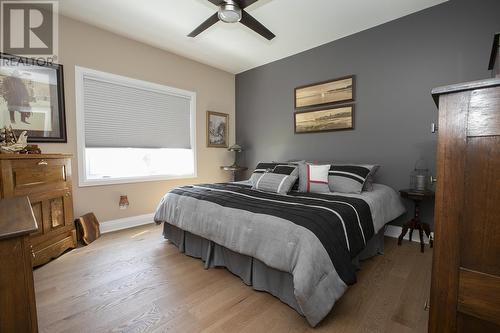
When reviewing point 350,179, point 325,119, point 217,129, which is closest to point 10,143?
point 217,129

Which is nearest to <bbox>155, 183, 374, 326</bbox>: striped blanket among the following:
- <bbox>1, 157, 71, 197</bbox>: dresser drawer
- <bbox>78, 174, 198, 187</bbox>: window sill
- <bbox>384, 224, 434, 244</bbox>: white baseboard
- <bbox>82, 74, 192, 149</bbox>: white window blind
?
<bbox>384, 224, 434, 244</bbox>: white baseboard

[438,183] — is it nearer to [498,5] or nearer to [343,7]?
[343,7]

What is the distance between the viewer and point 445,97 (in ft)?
2.32

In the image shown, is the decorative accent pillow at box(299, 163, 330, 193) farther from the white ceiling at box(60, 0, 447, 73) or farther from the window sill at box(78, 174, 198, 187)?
the window sill at box(78, 174, 198, 187)

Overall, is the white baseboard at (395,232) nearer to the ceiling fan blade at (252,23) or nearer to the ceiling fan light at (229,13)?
the ceiling fan blade at (252,23)

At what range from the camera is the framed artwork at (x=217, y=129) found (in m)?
4.36

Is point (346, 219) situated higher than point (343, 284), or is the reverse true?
point (346, 219)

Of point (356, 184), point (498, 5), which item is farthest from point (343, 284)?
point (498, 5)

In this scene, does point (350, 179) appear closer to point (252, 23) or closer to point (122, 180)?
point (252, 23)

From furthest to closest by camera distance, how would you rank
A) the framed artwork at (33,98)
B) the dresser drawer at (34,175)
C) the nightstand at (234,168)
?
1. the nightstand at (234,168)
2. the framed artwork at (33,98)
3. the dresser drawer at (34,175)

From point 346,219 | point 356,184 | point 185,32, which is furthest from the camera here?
point 185,32

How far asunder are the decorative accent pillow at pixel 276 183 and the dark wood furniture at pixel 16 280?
6.86 ft

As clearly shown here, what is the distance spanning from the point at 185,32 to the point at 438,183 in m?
3.41

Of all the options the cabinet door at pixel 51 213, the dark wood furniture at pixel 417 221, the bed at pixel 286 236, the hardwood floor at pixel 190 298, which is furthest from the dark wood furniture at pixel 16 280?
the dark wood furniture at pixel 417 221
